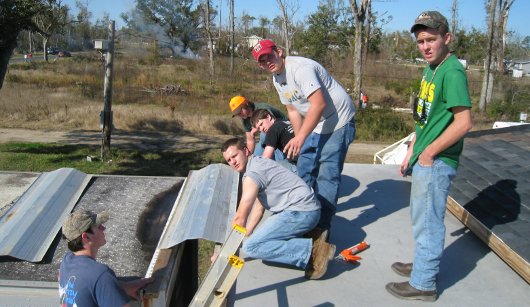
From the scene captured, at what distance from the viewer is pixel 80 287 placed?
7.89 feet

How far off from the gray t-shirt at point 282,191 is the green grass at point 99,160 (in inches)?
285

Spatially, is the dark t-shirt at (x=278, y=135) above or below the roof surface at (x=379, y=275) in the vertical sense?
above

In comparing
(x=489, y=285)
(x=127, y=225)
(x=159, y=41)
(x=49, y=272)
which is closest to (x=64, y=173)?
(x=127, y=225)

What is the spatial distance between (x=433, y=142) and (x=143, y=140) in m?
12.0

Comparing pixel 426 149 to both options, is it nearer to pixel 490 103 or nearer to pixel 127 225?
pixel 127 225

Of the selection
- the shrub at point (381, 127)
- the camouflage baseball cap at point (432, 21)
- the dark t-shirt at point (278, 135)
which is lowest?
the shrub at point (381, 127)

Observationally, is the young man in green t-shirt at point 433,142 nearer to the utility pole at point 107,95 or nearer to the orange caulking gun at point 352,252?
the orange caulking gun at point 352,252

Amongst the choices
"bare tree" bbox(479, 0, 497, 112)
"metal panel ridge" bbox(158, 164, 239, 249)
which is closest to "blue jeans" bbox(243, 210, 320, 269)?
"metal panel ridge" bbox(158, 164, 239, 249)

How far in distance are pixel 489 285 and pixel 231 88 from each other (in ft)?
71.3

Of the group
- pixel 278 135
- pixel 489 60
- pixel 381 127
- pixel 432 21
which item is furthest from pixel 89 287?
pixel 489 60

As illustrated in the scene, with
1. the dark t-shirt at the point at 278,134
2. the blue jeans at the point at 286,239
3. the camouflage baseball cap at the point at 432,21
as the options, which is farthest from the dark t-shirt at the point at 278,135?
the camouflage baseball cap at the point at 432,21

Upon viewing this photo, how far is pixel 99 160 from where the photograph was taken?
36.8 feet

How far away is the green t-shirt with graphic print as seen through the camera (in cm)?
267

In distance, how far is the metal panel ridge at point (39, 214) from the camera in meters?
3.30
